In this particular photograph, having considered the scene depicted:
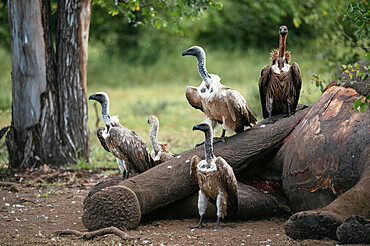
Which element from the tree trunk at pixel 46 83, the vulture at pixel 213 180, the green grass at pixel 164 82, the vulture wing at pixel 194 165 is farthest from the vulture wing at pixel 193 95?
the green grass at pixel 164 82

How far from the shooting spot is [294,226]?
4.09 metres

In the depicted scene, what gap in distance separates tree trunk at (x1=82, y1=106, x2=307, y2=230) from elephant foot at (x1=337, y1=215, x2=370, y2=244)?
1500 mm

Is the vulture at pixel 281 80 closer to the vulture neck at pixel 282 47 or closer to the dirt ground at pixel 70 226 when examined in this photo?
the vulture neck at pixel 282 47

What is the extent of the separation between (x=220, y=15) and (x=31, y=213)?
14355mm

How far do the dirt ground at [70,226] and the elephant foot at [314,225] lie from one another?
0.06 meters

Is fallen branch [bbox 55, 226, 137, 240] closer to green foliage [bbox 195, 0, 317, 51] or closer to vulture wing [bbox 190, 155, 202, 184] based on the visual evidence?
vulture wing [bbox 190, 155, 202, 184]

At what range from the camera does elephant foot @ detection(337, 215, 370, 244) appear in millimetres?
3775

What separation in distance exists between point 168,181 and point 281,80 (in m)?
1.56

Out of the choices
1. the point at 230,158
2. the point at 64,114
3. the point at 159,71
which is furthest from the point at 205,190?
the point at 159,71

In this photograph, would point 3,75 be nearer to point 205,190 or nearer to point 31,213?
point 31,213

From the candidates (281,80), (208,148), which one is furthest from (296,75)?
(208,148)

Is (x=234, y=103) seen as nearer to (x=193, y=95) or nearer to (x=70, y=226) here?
(x=193, y=95)

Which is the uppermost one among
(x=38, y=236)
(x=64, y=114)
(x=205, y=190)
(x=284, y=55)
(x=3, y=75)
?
(x=3, y=75)

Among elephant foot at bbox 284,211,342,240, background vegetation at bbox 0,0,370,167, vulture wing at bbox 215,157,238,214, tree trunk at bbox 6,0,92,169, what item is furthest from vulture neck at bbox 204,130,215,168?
background vegetation at bbox 0,0,370,167
